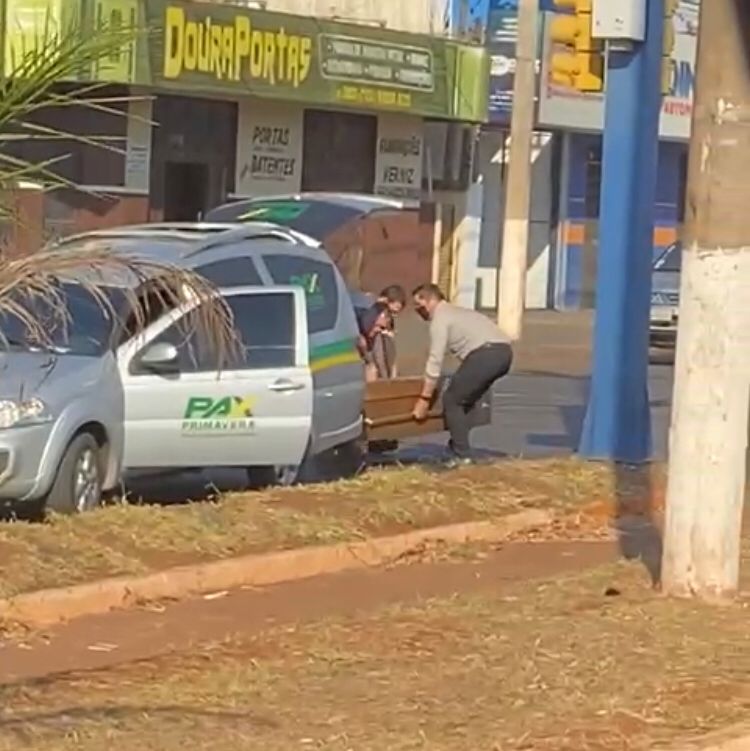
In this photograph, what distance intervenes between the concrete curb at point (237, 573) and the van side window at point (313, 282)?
2658 mm

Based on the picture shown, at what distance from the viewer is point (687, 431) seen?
10477 millimetres

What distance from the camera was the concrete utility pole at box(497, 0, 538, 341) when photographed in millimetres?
34719

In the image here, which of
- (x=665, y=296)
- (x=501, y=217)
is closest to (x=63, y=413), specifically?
(x=665, y=296)

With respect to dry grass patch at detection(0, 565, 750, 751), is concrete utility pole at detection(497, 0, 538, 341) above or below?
above

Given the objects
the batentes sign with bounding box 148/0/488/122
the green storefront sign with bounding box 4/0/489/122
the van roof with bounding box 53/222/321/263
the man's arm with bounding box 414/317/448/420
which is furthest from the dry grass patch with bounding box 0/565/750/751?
the batentes sign with bounding box 148/0/488/122

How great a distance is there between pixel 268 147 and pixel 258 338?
70.5ft

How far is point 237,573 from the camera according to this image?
12.0 m

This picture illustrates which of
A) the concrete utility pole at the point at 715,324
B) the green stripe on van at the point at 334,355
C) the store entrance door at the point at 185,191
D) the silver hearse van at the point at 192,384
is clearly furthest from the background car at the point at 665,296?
the concrete utility pole at the point at 715,324

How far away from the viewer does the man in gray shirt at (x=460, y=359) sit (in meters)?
→ 18.1

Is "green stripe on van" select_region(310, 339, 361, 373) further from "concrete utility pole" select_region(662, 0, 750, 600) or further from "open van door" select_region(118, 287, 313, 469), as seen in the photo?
"concrete utility pole" select_region(662, 0, 750, 600)

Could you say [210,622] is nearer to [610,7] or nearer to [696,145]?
[696,145]

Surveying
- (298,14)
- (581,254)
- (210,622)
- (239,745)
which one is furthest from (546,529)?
(581,254)

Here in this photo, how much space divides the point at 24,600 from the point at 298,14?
1024 inches

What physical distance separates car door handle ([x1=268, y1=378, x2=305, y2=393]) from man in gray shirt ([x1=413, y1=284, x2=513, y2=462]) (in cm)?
300
